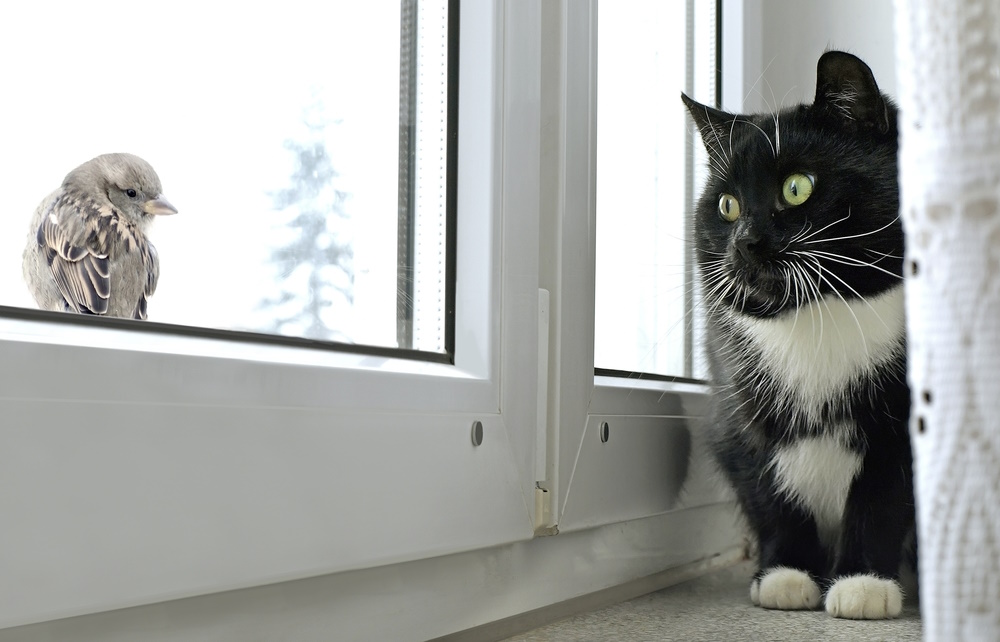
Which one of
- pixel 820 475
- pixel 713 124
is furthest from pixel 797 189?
pixel 820 475

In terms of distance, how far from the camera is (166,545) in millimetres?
467

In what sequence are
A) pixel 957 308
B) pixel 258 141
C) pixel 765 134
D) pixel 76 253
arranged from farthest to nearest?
pixel 765 134 < pixel 258 141 < pixel 76 253 < pixel 957 308

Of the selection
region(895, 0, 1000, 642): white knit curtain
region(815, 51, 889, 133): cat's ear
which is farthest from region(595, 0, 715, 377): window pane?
region(895, 0, 1000, 642): white knit curtain

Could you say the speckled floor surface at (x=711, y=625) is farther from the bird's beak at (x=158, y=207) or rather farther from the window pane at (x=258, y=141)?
the bird's beak at (x=158, y=207)

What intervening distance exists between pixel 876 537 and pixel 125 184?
2.44 feet

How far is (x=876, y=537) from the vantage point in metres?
0.86

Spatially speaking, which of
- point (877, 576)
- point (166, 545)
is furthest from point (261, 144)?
point (877, 576)

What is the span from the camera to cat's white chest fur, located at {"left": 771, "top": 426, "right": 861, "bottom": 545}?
34.2 inches

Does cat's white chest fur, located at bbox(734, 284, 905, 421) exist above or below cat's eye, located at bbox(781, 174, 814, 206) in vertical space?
below

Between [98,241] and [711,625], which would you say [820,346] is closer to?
[711,625]

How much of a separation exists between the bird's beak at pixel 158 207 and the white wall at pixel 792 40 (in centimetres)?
109

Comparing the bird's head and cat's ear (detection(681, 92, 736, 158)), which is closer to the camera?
the bird's head

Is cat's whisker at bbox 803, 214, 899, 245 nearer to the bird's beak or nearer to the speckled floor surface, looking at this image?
the speckled floor surface

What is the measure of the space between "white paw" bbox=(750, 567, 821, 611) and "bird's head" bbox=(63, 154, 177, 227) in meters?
0.70
